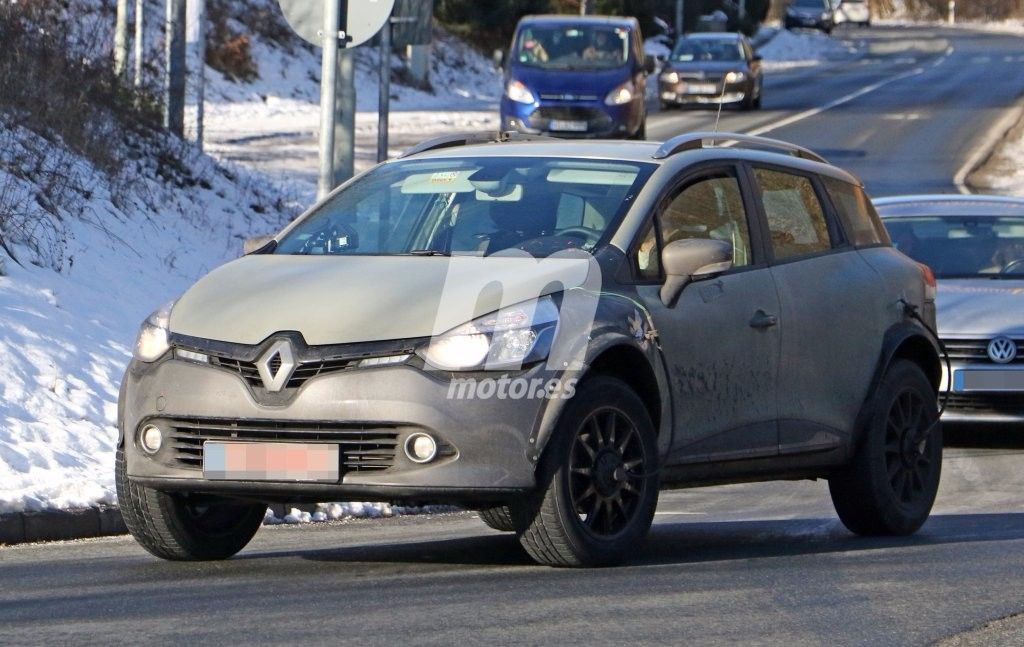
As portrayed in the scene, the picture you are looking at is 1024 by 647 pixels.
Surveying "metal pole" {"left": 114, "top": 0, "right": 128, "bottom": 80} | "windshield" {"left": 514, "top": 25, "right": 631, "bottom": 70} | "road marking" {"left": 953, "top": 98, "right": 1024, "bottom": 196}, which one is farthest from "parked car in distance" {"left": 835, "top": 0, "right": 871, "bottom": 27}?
"metal pole" {"left": 114, "top": 0, "right": 128, "bottom": 80}

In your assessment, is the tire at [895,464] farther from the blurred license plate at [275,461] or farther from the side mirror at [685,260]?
the blurred license plate at [275,461]

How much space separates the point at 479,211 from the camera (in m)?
7.90

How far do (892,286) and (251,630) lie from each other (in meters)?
4.04

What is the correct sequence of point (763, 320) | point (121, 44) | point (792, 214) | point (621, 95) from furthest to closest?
point (621, 95) → point (121, 44) → point (792, 214) → point (763, 320)

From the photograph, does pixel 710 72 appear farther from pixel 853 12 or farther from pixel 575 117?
pixel 853 12

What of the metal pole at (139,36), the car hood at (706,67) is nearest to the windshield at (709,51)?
the car hood at (706,67)

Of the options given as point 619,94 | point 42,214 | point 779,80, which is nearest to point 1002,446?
point 42,214

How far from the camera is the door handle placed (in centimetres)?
801

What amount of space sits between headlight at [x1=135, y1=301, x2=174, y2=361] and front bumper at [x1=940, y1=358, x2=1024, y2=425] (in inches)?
251

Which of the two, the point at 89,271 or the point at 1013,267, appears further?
the point at 1013,267

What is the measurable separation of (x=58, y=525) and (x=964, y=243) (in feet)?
24.2

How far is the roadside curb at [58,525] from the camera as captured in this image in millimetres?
8430

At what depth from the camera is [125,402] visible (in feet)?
23.9

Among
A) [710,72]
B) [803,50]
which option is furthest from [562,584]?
[803,50]
